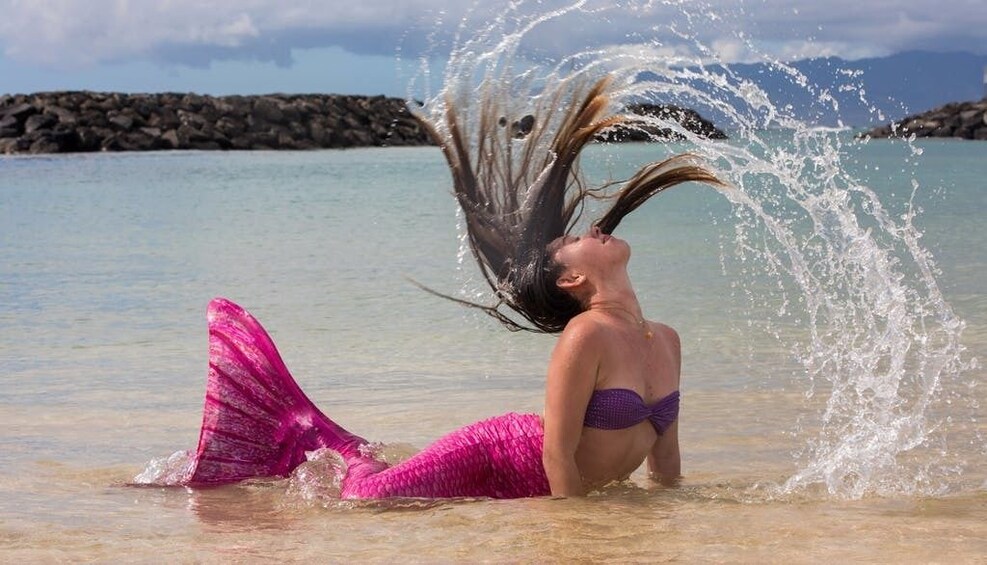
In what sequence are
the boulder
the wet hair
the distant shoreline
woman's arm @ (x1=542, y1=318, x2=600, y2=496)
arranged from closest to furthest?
woman's arm @ (x1=542, y1=318, x2=600, y2=496) < the wet hair < the boulder < the distant shoreline

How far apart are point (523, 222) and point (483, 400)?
292cm

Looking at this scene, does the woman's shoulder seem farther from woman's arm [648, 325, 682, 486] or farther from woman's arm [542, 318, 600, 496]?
woman's arm [542, 318, 600, 496]

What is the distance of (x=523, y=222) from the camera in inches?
199

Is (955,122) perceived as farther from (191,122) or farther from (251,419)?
(251,419)

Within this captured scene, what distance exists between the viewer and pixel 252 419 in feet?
18.4

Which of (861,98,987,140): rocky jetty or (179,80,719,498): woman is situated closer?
(179,80,719,498): woman

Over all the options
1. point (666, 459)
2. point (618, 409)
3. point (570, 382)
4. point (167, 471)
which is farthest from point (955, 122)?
point (570, 382)

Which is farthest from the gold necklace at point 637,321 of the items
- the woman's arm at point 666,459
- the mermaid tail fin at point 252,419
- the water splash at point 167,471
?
the water splash at point 167,471

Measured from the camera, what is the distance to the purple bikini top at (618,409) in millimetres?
4578

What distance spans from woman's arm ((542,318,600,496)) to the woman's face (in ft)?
0.96

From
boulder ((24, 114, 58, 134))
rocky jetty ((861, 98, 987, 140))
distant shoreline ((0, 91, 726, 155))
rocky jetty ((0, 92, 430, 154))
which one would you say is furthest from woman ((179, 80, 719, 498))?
rocky jetty ((861, 98, 987, 140))

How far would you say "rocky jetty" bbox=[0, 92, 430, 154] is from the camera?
61.2 meters

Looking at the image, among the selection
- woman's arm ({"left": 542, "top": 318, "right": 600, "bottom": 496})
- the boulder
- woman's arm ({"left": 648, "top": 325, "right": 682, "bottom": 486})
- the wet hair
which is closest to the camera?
woman's arm ({"left": 542, "top": 318, "right": 600, "bottom": 496})

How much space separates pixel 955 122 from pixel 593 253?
289ft
